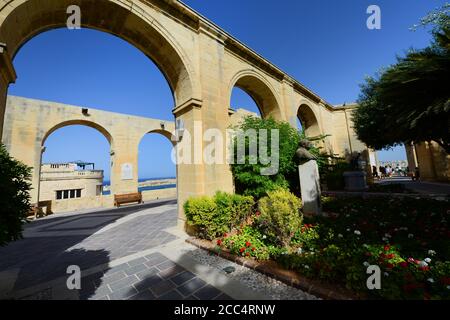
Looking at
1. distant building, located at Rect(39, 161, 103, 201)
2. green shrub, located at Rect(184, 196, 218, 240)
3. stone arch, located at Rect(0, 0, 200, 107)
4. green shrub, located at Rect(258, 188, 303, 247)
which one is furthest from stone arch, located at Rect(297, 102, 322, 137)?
distant building, located at Rect(39, 161, 103, 201)

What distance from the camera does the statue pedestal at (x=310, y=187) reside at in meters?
6.32

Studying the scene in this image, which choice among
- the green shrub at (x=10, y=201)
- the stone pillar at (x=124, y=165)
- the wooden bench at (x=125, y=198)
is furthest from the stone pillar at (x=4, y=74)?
the stone pillar at (x=124, y=165)

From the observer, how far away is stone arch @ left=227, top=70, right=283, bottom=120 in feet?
31.4

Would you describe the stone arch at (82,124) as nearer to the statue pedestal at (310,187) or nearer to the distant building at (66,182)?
the distant building at (66,182)

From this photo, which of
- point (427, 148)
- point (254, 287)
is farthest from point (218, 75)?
point (427, 148)

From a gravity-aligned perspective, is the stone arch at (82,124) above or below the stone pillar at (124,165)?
above

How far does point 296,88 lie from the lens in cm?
1309

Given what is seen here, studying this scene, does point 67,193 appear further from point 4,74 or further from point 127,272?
point 127,272

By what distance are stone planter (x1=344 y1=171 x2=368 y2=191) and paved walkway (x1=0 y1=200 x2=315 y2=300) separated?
32.5ft

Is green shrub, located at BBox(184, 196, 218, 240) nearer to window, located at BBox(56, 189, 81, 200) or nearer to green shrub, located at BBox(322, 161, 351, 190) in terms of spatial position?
green shrub, located at BBox(322, 161, 351, 190)

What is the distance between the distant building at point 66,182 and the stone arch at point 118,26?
15297 millimetres

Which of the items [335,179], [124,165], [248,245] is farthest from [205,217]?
[124,165]
